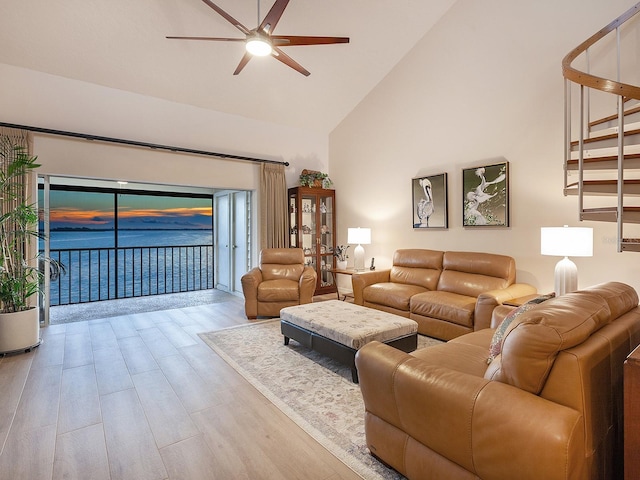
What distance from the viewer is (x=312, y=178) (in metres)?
6.16

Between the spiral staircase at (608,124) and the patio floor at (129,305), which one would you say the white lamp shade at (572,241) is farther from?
the patio floor at (129,305)

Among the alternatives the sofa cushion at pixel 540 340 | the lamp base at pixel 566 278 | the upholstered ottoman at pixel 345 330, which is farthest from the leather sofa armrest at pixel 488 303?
the sofa cushion at pixel 540 340

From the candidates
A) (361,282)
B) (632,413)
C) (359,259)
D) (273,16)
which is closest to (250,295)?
(361,282)

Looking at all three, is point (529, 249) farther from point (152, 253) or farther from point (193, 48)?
point (152, 253)

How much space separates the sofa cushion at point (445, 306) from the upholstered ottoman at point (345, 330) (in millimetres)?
725

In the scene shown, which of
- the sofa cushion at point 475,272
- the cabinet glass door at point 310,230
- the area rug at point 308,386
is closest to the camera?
the area rug at point 308,386

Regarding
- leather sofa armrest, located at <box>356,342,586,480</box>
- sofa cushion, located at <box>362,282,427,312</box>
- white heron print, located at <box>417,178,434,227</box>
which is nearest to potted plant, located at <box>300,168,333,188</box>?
white heron print, located at <box>417,178,434,227</box>

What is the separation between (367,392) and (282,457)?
61 centimetres

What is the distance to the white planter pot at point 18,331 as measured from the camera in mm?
3240

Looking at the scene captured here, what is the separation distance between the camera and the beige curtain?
19.1 feet

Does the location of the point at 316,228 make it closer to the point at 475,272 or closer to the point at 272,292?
the point at 272,292

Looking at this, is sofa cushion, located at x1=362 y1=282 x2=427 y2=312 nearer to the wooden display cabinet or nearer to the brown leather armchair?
the brown leather armchair

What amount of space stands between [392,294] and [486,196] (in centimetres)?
165

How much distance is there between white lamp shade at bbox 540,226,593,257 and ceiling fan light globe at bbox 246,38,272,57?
3007 mm
